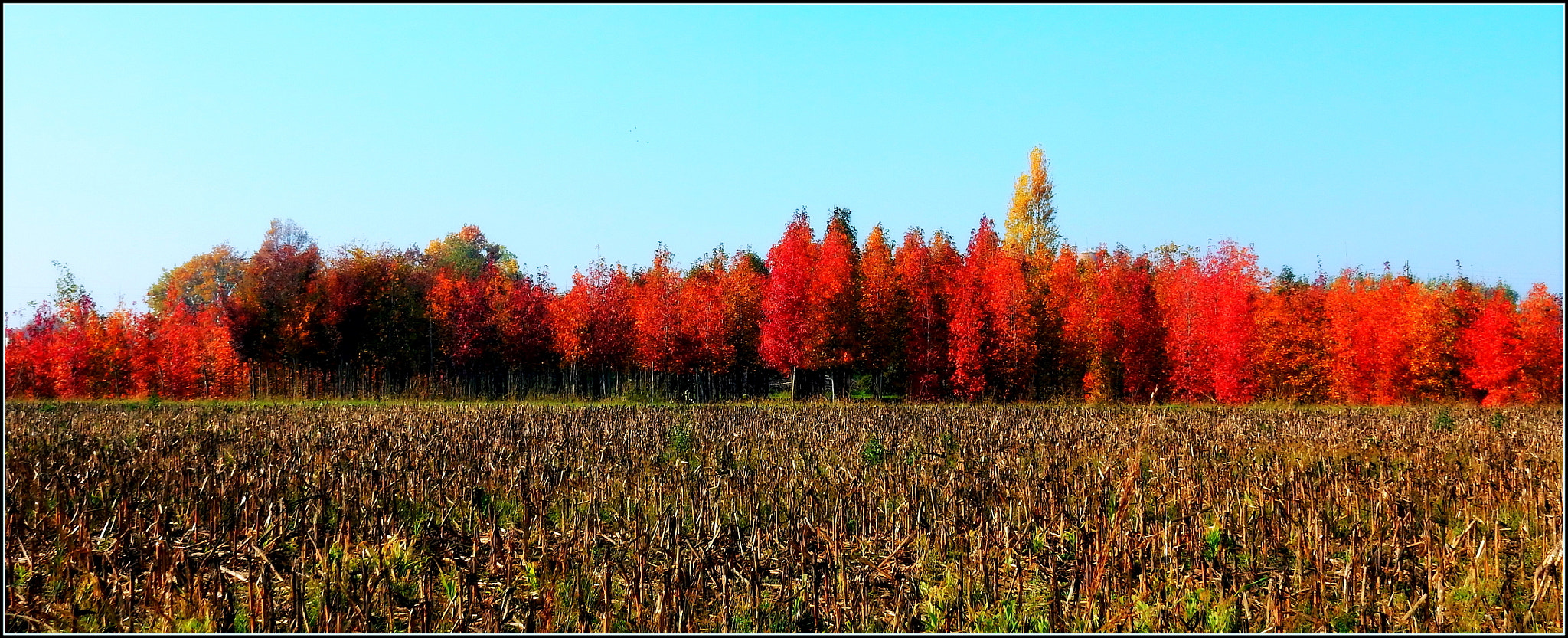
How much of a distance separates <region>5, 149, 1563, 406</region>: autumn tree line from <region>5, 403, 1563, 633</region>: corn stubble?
76.2 feet

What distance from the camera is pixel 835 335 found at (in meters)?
40.7

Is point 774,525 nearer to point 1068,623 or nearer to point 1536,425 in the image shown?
point 1068,623

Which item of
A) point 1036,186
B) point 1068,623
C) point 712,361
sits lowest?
point 1068,623

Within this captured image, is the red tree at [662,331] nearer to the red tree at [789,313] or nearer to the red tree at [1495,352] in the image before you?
the red tree at [789,313]

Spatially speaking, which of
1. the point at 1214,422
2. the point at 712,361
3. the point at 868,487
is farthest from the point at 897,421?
the point at 712,361

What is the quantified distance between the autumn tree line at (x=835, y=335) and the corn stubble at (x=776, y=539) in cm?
2323

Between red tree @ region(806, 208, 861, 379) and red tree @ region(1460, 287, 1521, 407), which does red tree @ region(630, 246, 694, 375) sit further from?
red tree @ region(1460, 287, 1521, 407)

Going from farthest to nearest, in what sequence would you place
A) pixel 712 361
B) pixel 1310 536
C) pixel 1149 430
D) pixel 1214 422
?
pixel 712 361
pixel 1214 422
pixel 1149 430
pixel 1310 536

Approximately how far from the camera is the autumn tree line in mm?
39094

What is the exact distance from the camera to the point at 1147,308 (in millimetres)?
44094

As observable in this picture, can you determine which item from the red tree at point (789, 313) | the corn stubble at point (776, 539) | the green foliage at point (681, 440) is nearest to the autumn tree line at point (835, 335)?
the red tree at point (789, 313)

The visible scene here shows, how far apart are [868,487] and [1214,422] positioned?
1347 centimetres

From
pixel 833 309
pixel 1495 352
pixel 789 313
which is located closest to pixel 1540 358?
pixel 1495 352

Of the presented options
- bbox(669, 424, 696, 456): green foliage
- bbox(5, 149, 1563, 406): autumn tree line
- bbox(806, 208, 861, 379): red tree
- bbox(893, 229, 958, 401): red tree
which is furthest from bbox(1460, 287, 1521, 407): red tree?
bbox(669, 424, 696, 456): green foliage
